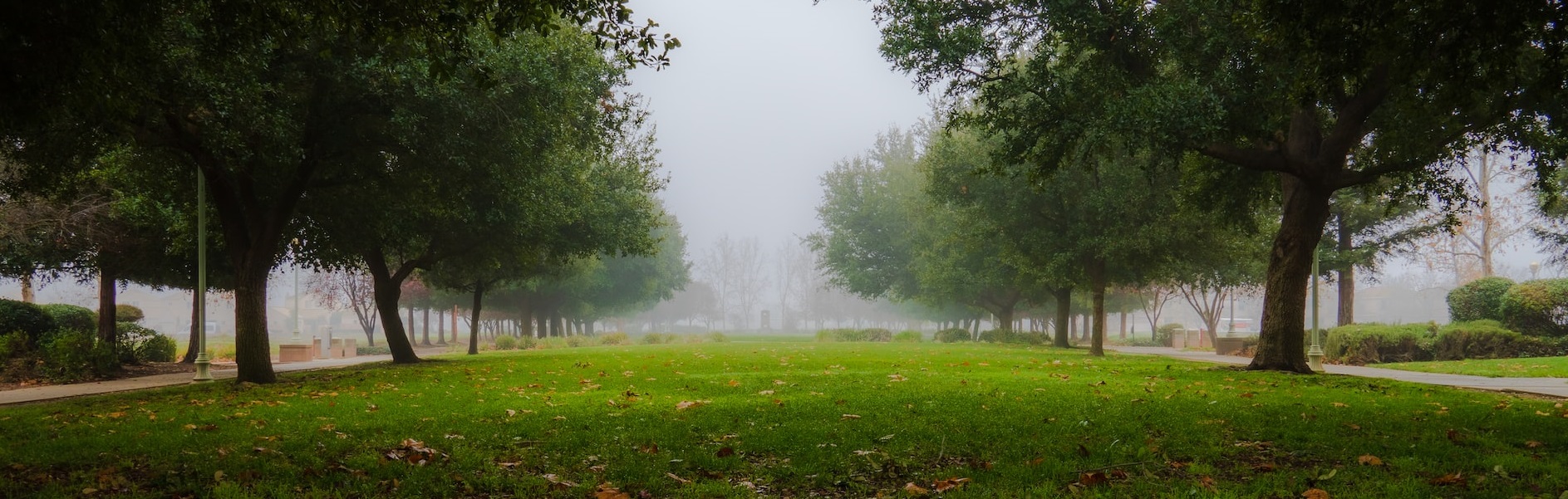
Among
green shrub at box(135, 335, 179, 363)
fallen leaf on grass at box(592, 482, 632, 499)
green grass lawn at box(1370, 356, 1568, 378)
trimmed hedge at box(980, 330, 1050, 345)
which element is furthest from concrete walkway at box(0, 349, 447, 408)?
trimmed hedge at box(980, 330, 1050, 345)

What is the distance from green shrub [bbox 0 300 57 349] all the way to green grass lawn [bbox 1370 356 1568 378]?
31.2m

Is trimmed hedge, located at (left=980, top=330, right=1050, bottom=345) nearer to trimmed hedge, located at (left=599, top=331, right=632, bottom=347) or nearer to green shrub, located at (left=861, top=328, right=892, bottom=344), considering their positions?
green shrub, located at (left=861, top=328, right=892, bottom=344)

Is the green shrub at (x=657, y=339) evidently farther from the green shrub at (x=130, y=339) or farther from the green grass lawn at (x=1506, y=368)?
the green grass lawn at (x=1506, y=368)

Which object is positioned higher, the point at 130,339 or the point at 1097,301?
the point at 1097,301

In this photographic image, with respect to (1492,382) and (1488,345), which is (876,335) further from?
(1492,382)

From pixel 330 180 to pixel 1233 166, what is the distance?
689 inches

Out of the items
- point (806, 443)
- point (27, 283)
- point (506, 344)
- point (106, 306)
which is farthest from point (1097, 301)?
point (27, 283)

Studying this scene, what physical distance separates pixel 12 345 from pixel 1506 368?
32171 millimetres

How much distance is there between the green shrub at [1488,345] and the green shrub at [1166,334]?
64.2ft

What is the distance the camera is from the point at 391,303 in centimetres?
2295

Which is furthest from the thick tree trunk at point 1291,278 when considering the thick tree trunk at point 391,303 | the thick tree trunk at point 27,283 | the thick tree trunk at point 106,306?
the thick tree trunk at point 27,283

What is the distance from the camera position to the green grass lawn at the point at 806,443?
580cm

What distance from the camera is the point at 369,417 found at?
29.8 ft

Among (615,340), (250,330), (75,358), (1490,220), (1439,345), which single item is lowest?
(615,340)
